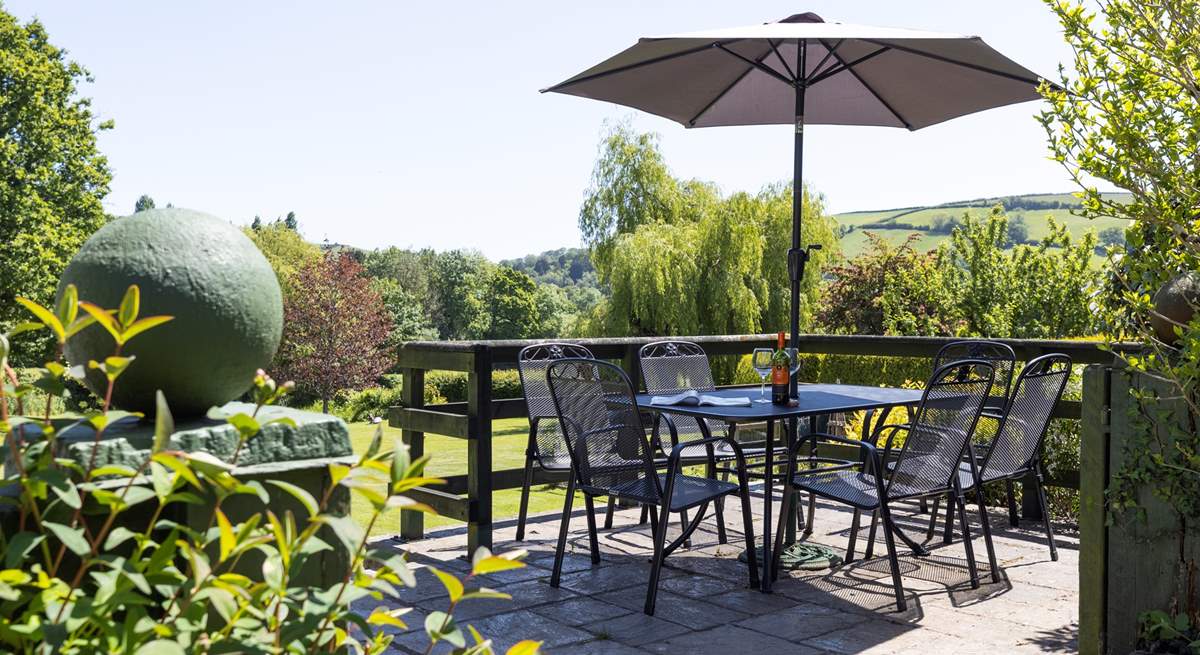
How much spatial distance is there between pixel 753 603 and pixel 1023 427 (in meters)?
1.40

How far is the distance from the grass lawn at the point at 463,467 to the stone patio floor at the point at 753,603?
68 centimetres

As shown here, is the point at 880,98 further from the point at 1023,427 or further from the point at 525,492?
the point at 525,492

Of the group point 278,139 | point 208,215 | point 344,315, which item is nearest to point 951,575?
point 208,215

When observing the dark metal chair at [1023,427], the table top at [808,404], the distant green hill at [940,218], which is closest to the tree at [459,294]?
the distant green hill at [940,218]

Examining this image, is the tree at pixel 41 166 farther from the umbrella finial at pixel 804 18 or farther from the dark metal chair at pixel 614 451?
the umbrella finial at pixel 804 18

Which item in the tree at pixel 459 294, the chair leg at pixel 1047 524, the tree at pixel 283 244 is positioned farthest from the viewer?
the tree at pixel 459 294

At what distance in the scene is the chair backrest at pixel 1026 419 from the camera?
391cm

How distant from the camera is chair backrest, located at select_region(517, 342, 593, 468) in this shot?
4.46 m

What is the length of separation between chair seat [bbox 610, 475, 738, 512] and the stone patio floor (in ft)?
1.37

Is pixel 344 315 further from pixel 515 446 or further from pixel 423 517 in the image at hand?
pixel 423 517

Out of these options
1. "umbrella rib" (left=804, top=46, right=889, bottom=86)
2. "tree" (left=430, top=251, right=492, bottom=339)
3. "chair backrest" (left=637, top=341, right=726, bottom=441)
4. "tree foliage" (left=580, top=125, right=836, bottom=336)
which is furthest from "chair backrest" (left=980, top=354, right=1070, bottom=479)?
"tree" (left=430, top=251, right=492, bottom=339)

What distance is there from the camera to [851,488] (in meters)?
3.73

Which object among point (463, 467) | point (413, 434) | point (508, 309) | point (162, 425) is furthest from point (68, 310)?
point (508, 309)

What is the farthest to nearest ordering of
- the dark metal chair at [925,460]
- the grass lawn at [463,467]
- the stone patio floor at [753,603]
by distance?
the grass lawn at [463,467], the dark metal chair at [925,460], the stone patio floor at [753,603]
